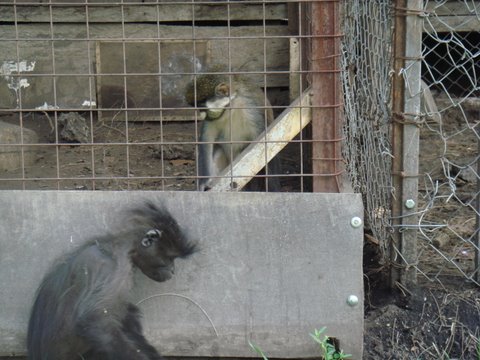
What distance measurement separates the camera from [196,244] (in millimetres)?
4449

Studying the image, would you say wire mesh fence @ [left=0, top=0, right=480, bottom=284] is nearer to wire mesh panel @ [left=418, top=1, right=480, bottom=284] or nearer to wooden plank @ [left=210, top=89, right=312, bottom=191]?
wire mesh panel @ [left=418, top=1, right=480, bottom=284]

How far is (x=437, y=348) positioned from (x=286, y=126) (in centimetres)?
150

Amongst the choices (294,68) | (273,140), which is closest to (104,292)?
(273,140)

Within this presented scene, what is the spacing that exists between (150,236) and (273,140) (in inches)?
42.8

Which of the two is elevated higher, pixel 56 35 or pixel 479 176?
pixel 56 35

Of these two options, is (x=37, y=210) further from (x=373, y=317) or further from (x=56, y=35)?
(x=56, y=35)

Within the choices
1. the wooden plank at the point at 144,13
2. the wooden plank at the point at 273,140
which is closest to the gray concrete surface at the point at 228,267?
the wooden plank at the point at 273,140

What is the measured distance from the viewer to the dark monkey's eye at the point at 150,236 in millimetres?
4383

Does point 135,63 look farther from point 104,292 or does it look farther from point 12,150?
point 104,292

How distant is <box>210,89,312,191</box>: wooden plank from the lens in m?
4.83

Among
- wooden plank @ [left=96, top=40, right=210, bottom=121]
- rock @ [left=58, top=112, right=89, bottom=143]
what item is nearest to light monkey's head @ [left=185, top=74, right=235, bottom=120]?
wooden plank @ [left=96, top=40, right=210, bottom=121]

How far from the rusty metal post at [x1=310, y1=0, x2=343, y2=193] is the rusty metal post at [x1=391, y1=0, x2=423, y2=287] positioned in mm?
348

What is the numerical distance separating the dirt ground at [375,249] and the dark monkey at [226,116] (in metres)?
0.19

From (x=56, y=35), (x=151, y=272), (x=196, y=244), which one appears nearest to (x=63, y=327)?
(x=151, y=272)
